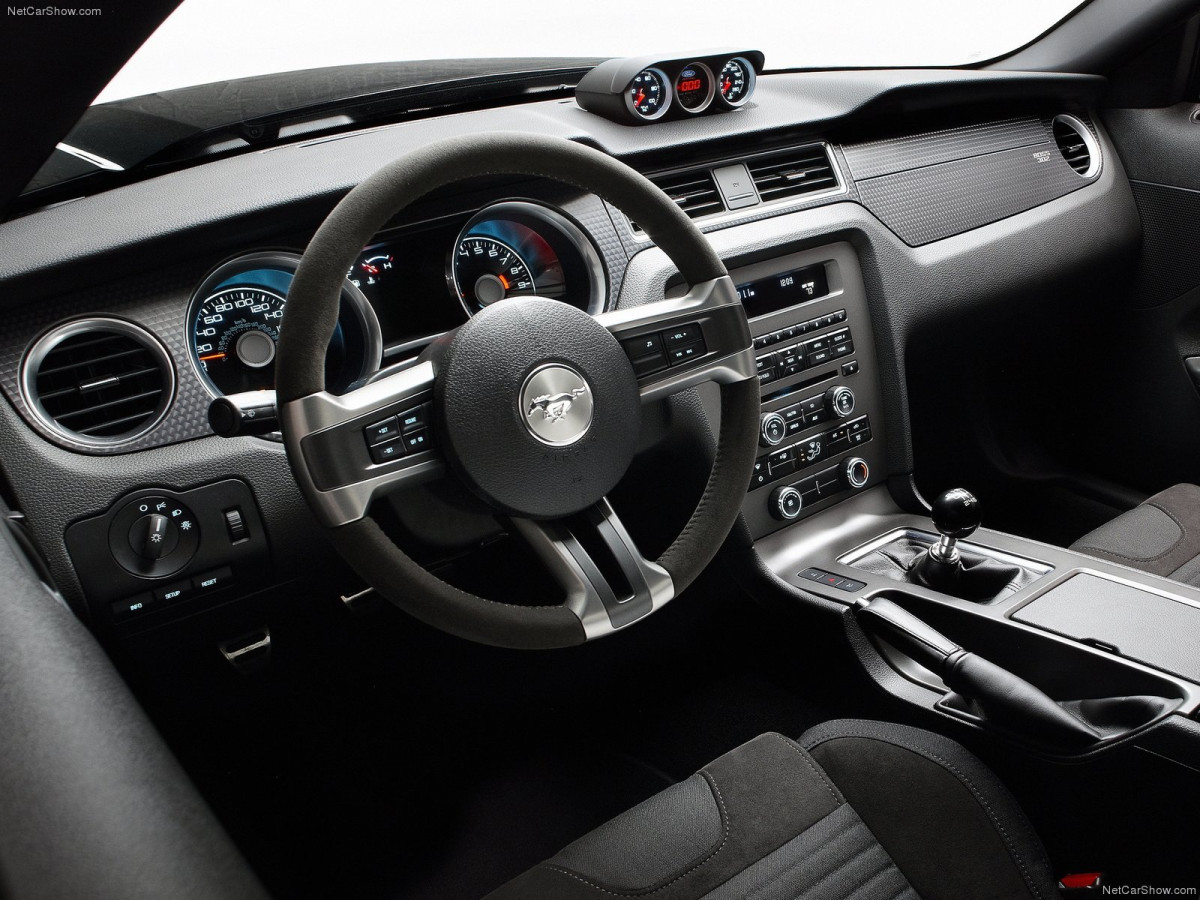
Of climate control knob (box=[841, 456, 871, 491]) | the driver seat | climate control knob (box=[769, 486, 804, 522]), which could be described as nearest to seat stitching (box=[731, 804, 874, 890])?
the driver seat

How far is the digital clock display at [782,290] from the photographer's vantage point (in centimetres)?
167

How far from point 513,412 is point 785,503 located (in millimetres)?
854

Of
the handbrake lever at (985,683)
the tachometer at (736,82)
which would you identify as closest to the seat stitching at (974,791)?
the handbrake lever at (985,683)

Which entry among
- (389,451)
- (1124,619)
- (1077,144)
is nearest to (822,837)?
(1124,619)

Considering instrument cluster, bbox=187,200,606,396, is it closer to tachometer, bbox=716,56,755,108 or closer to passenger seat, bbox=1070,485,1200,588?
tachometer, bbox=716,56,755,108

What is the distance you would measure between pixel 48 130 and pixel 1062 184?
2023mm

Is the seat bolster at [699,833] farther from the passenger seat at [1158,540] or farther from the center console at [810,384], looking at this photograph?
the passenger seat at [1158,540]

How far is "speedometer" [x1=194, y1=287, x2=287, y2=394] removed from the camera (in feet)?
4.14

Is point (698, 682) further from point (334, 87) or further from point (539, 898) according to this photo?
point (334, 87)

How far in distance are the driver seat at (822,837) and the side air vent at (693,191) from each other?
88cm

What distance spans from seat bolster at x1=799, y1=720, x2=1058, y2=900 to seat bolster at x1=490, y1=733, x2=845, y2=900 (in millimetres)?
42

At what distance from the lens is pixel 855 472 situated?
71.7 inches

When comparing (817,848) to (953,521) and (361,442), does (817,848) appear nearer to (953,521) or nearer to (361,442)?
(953,521)

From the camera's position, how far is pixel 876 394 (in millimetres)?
1841
